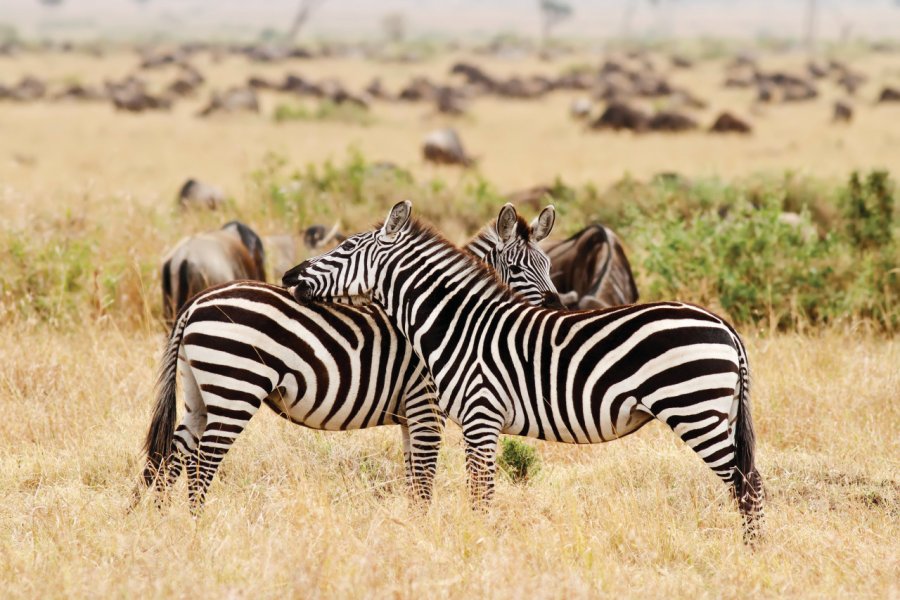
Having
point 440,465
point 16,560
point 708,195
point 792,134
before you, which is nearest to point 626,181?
point 708,195

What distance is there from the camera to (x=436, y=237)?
5273 mm

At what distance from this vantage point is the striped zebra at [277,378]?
500cm

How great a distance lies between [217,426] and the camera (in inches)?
199

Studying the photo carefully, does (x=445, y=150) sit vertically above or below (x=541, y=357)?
below

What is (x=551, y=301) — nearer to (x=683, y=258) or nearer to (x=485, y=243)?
(x=485, y=243)

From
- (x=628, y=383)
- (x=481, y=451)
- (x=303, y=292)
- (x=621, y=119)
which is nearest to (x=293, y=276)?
(x=303, y=292)

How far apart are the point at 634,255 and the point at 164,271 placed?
4.42 m

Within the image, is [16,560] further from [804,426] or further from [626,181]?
[626,181]

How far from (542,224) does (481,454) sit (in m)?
2.03

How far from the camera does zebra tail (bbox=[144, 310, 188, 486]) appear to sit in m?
5.23

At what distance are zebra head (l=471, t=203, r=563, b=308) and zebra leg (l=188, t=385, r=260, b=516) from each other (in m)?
1.72

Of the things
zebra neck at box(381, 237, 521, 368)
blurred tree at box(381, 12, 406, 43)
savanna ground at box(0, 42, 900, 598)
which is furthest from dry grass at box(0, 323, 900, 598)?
blurred tree at box(381, 12, 406, 43)

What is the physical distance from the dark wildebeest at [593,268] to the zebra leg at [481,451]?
279 cm

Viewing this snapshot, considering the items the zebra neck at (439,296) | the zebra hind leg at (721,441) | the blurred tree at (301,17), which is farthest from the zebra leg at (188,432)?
the blurred tree at (301,17)
